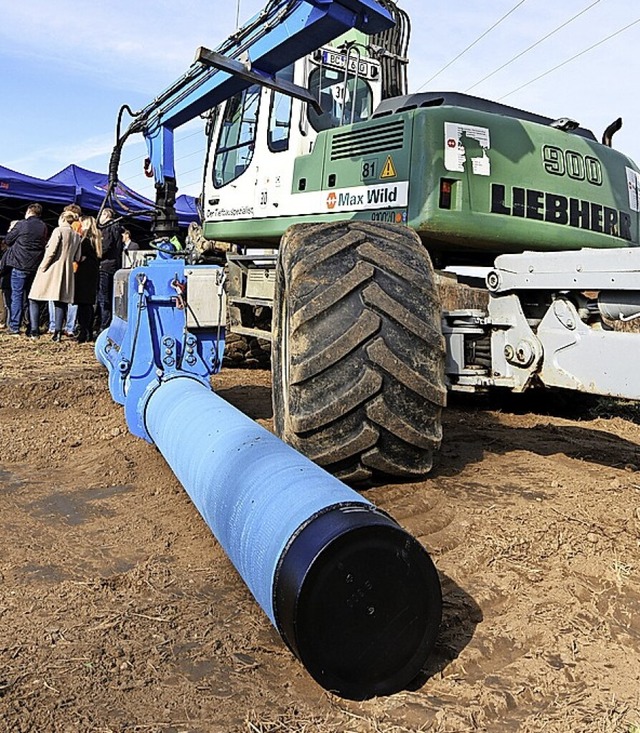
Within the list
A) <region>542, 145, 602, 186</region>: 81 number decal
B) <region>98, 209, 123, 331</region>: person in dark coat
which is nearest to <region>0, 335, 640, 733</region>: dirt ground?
<region>542, 145, 602, 186</region>: 81 number decal

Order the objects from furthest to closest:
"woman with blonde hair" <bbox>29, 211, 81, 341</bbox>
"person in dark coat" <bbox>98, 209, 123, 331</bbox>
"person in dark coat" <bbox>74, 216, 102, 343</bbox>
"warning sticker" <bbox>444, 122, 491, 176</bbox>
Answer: "person in dark coat" <bbox>98, 209, 123, 331</bbox>, "person in dark coat" <bbox>74, 216, 102, 343</bbox>, "woman with blonde hair" <bbox>29, 211, 81, 341</bbox>, "warning sticker" <bbox>444, 122, 491, 176</bbox>

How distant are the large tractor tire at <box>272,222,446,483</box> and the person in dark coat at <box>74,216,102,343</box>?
24.4 feet

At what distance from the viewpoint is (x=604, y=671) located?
2.18 meters

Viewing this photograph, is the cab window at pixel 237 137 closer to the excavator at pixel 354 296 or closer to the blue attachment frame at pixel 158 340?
the excavator at pixel 354 296

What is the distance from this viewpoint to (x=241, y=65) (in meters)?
5.56

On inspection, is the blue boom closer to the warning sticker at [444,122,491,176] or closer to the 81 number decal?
the warning sticker at [444,122,491,176]

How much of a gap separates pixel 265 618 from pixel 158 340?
2.56 meters

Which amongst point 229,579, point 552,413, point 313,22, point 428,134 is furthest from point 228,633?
point 552,413

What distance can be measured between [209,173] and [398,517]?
4.77 meters

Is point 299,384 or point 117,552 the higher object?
point 299,384

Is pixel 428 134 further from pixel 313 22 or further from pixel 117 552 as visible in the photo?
pixel 117 552

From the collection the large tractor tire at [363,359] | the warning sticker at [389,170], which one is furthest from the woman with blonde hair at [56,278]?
the large tractor tire at [363,359]

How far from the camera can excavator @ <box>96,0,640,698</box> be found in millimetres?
2045

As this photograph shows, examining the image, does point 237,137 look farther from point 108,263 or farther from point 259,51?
point 108,263
